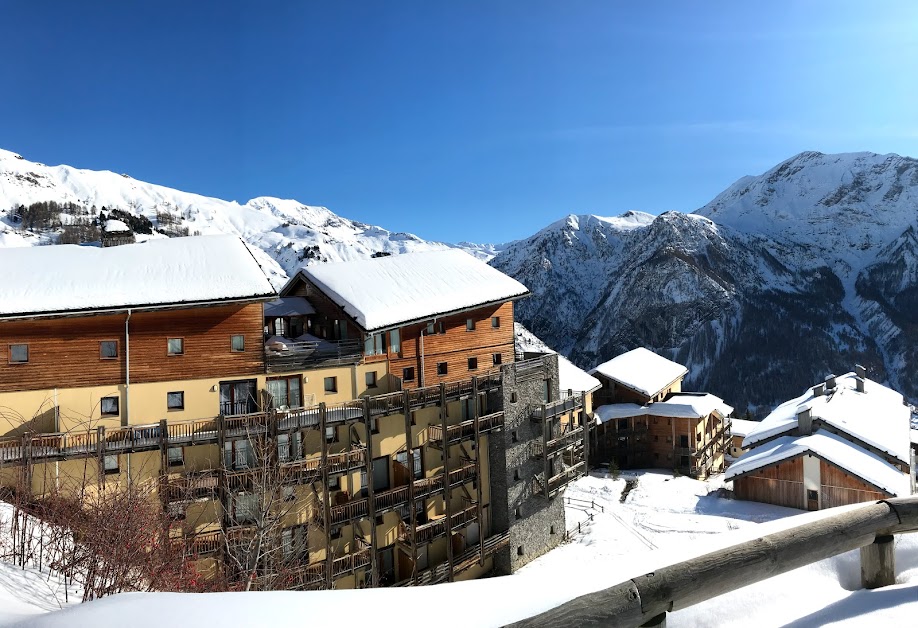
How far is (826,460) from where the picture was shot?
31.9 m

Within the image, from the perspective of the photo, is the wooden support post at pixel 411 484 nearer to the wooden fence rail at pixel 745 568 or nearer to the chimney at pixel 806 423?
the wooden fence rail at pixel 745 568

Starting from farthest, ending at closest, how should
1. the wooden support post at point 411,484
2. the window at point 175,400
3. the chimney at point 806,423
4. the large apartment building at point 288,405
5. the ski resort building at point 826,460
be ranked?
1. the chimney at point 806,423
2. the ski resort building at point 826,460
3. the wooden support post at point 411,484
4. the window at point 175,400
5. the large apartment building at point 288,405

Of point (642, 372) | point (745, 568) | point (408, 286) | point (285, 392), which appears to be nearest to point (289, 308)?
point (285, 392)

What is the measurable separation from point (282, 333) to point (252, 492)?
A: 860 centimetres

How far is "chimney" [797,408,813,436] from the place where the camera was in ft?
120

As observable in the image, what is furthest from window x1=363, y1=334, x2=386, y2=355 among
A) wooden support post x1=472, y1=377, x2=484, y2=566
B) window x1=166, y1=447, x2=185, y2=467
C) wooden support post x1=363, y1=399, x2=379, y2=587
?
window x1=166, y1=447, x2=185, y2=467

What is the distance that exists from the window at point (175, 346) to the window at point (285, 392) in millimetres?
3587

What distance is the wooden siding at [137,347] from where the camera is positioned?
1848cm

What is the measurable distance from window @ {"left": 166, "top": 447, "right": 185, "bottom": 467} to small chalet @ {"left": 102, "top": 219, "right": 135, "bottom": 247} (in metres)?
11.2

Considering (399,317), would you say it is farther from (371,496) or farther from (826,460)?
(826,460)

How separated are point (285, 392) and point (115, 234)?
11.8m

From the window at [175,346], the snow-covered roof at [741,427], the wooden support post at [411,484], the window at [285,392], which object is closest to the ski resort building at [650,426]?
the snow-covered roof at [741,427]

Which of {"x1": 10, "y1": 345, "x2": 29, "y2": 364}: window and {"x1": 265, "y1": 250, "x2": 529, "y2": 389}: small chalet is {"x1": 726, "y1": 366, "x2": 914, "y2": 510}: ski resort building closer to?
{"x1": 265, "y1": 250, "x2": 529, "y2": 389}: small chalet

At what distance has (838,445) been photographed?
111ft
